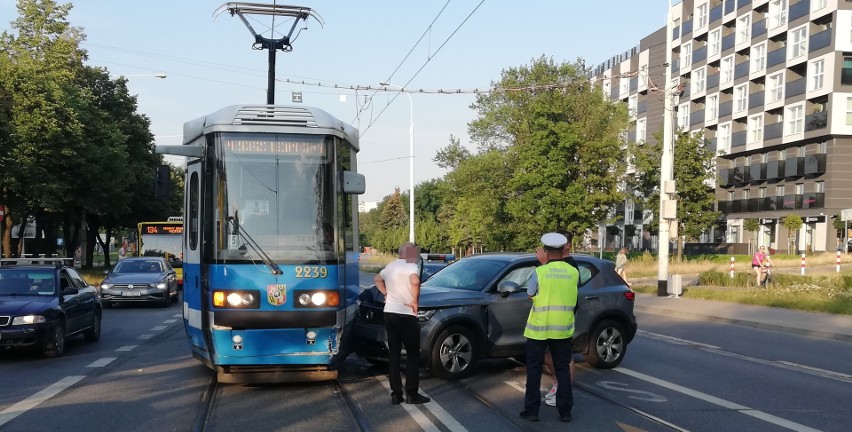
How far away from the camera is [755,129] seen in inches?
2525

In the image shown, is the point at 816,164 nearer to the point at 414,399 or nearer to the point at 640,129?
the point at 640,129

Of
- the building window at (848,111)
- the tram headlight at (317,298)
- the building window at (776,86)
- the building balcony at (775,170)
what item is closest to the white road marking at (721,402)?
the tram headlight at (317,298)

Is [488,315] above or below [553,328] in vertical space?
below

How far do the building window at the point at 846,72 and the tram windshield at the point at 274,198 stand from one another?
176 feet

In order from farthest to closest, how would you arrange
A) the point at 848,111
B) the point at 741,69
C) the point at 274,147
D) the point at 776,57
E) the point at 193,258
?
the point at 741,69, the point at 776,57, the point at 848,111, the point at 193,258, the point at 274,147

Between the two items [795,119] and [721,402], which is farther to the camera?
[795,119]

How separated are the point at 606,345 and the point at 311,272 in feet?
14.7

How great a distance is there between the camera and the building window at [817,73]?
55.6 meters

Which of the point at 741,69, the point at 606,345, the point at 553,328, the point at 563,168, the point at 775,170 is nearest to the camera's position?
the point at 553,328

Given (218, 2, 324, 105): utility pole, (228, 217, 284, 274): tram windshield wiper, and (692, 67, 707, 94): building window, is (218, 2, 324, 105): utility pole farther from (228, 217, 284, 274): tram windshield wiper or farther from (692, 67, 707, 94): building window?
(692, 67, 707, 94): building window

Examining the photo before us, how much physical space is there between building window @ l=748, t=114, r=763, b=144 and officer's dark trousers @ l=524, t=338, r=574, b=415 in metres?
60.8

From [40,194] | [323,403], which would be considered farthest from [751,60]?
[323,403]

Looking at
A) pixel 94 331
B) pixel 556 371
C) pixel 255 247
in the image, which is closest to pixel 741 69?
pixel 94 331

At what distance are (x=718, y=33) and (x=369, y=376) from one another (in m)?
65.8
